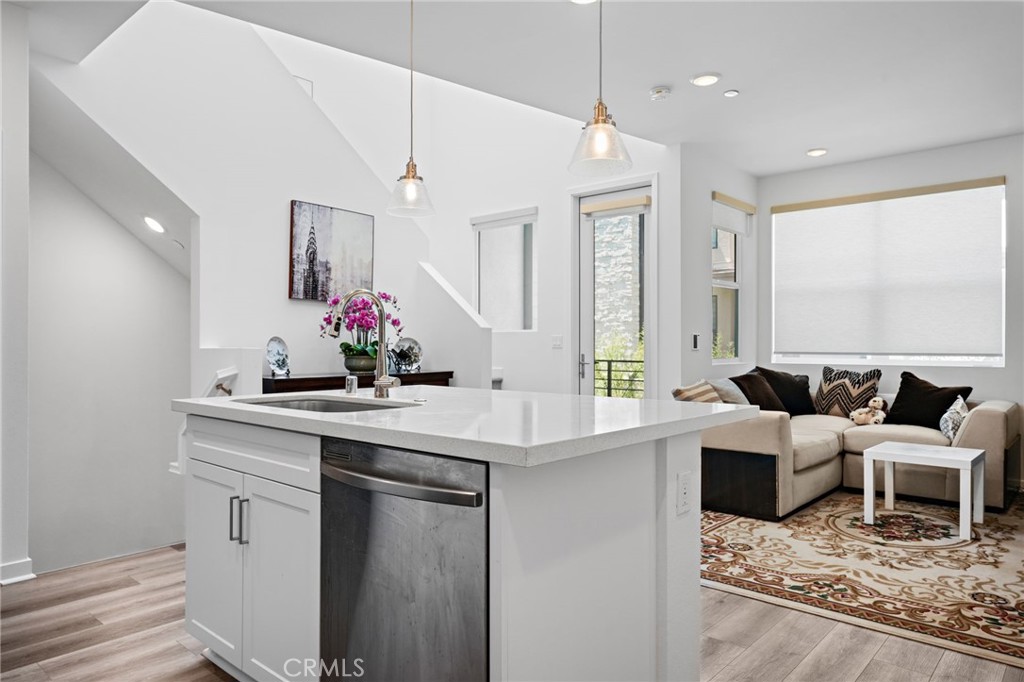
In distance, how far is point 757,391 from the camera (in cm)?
463

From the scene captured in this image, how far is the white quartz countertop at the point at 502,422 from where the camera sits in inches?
52.7

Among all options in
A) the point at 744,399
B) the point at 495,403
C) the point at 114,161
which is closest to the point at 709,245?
the point at 744,399

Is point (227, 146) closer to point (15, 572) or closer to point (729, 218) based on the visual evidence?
point (15, 572)

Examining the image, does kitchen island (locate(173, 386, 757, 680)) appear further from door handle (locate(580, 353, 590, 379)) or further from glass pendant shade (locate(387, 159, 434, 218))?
door handle (locate(580, 353, 590, 379))

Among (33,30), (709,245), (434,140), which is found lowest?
(709,245)

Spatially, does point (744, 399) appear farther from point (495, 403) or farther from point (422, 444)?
point (422, 444)

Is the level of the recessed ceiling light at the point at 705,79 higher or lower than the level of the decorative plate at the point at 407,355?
higher

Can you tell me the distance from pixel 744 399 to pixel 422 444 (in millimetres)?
3445

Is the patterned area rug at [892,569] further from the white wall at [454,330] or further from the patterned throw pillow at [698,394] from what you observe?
the white wall at [454,330]

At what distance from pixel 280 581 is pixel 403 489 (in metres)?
0.65

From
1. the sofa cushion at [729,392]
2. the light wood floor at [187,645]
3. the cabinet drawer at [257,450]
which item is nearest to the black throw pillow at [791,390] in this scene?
the sofa cushion at [729,392]

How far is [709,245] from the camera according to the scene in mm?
5117

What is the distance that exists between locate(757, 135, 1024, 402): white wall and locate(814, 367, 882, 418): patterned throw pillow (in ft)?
0.77

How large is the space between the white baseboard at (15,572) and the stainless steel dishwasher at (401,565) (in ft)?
6.95
